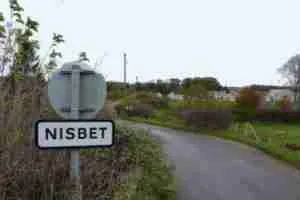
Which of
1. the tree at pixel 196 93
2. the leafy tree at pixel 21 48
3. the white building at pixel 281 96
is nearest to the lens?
the leafy tree at pixel 21 48

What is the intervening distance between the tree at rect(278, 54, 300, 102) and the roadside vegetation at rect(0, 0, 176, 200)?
42058 millimetres

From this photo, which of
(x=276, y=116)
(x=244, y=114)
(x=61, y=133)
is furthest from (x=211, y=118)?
(x=276, y=116)

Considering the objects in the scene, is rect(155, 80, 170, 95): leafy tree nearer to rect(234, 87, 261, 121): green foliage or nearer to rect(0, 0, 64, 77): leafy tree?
rect(234, 87, 261, 121): green foliage

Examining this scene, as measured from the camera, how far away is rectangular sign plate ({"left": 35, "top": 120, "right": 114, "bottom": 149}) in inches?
78.5

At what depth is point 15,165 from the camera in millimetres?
2664

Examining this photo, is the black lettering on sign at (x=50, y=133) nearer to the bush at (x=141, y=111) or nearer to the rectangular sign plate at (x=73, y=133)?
the rectangular sign plate at (x=73, y=133)

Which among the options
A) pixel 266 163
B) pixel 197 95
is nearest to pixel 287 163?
pixel 266 163

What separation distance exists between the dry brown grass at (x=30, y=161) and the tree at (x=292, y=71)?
4254 cm

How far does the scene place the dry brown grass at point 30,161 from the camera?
2.65 m

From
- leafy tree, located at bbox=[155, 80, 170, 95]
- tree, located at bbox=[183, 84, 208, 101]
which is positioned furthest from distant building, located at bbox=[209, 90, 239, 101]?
leafy tree, located at bbox=[155, 80, 170, 95]

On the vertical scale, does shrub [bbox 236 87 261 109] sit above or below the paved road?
above

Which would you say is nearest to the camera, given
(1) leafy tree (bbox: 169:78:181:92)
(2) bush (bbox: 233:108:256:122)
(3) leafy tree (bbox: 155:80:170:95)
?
(2) bush (bbox: 233:108:256:122)

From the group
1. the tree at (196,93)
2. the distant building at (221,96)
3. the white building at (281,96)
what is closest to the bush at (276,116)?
the distant building at (221,96)

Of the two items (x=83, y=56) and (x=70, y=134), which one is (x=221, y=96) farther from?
(x=70, y=134)
